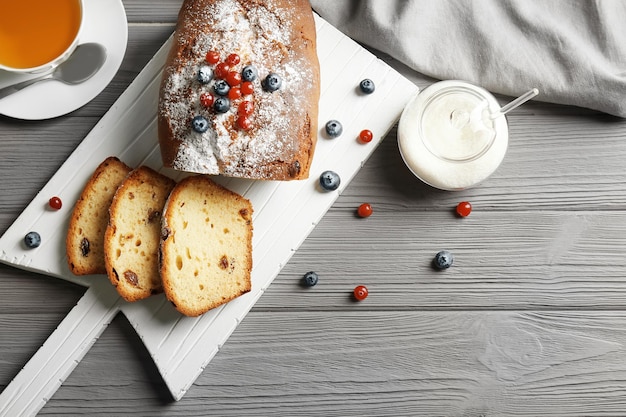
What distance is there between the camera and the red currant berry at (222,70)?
Result: 5.07 feet

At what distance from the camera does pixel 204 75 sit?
5.08ft

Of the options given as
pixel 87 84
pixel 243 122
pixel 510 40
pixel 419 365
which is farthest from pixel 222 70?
pixel 419 365

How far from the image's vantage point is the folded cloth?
6.10ft

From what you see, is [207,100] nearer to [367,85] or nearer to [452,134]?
[367,85]

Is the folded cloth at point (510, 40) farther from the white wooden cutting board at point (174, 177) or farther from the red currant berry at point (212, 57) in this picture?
the red currant berry at point (212, 57)

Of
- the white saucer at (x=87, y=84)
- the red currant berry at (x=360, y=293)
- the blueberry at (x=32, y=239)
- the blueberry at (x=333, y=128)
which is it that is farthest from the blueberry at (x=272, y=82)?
the blueberry at (x=32, y=239)

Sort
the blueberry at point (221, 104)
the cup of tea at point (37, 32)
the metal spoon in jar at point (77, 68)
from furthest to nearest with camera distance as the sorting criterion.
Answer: the metal spoon in jar at point (77, 68) → the cup of tea at point (37, 32) → the blueberry at point (221, 104)

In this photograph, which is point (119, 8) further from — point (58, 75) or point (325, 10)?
point (325, 10)

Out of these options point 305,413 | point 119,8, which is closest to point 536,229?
point 305,413

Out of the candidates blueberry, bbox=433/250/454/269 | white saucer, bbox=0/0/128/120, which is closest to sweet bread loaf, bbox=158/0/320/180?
white saucer, bbox=0/0/128/120

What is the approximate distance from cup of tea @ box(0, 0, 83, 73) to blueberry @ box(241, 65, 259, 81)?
1.67 ft

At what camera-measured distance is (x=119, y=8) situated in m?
1.82

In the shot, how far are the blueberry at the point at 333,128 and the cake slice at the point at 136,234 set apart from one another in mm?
497

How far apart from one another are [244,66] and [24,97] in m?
0.71
